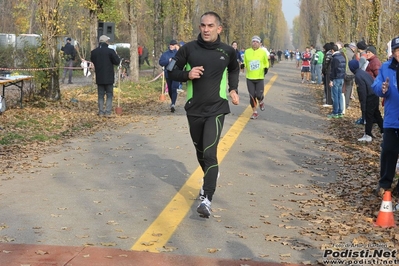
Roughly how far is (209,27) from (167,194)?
2.21 meters

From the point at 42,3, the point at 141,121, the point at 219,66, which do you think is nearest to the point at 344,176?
the point at 219,66

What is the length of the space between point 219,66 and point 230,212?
1.62 metres

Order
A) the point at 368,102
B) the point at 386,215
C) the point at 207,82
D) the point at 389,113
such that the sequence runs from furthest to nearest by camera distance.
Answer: the point at 368,102 < the point at 389,113 < the point at 207,82 < the point at 386,215

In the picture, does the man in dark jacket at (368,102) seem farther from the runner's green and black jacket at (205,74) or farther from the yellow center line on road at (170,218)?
the runner's green and black jacket at (205,74)

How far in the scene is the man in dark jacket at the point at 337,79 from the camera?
60.4 feet

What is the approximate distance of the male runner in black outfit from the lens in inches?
299

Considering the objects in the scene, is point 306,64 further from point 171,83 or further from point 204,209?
point 204,209

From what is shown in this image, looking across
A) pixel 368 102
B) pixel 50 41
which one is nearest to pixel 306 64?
pixel 50 41

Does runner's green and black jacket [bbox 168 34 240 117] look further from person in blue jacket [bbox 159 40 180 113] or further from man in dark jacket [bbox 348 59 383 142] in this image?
person in blue jacket [bbox 159 40 180 113]

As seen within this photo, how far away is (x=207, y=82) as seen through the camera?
301 inches

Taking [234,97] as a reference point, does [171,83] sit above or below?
below

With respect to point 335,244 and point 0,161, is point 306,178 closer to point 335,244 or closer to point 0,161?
point 335,244

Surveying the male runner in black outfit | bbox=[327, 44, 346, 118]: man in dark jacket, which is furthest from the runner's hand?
bbox=[327, 44, 346, 118]: man in dark jacket

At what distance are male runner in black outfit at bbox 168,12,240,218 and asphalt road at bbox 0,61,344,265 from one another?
2.22 ft
